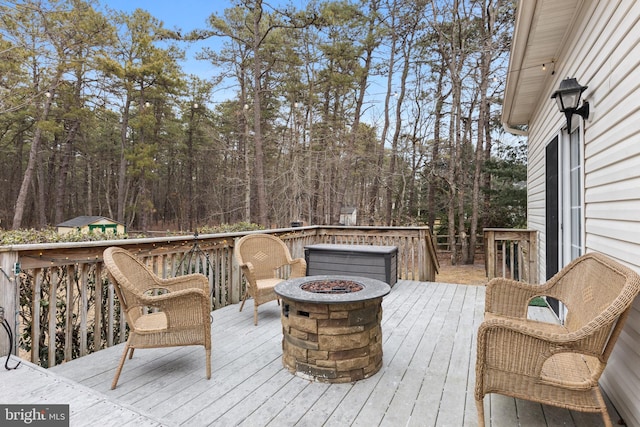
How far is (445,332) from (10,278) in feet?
11.7

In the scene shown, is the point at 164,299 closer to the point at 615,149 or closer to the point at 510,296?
the point at 510,296

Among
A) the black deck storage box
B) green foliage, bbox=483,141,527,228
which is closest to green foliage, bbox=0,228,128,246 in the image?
the black deck storage box

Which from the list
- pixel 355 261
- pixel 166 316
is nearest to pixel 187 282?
pixel 166 316

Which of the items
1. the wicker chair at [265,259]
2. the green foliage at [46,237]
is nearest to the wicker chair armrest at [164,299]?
the wicker chair at [265,259]

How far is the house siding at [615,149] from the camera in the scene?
1.88 m

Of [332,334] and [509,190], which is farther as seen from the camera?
→ [509,190]

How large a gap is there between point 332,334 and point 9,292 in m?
2.17

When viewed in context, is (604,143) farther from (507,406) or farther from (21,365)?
(21,365)

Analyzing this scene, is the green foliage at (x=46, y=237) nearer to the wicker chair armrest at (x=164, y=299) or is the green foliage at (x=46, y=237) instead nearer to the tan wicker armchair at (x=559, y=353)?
the wicker chair armrest at (x=164, y=299)

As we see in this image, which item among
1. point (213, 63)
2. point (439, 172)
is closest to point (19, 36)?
point (213, 63)

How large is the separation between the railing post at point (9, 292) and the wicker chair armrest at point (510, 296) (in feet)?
10.9

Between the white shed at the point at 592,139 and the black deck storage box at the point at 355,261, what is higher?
the white shed at the point at 592,139

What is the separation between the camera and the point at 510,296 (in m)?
2.59

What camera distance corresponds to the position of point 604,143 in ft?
7.80
